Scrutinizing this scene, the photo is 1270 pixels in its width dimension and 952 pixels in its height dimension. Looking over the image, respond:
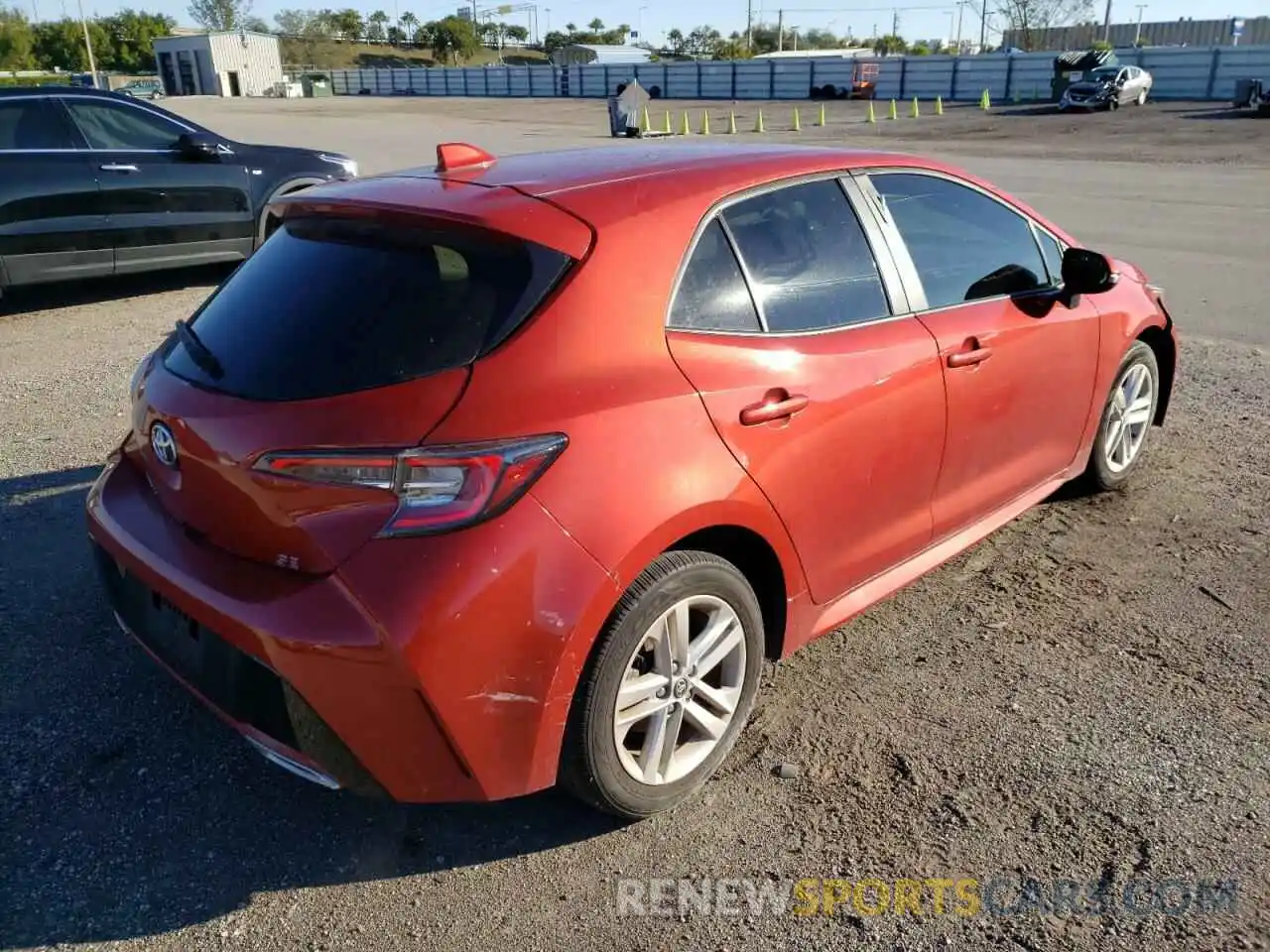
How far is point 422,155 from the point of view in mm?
23750

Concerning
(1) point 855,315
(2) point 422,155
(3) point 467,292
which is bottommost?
(2) point 422,155

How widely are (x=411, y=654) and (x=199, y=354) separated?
1.17 meters

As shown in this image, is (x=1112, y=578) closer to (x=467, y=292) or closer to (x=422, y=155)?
(x=467, y=292)

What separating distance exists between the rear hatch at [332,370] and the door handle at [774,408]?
631 millimetres

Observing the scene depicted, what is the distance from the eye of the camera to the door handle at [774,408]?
111 inches

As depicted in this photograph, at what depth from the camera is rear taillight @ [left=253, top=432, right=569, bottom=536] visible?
2.33 meters

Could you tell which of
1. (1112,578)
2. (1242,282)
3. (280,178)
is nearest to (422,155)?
(280,178)

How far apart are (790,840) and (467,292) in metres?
1.65

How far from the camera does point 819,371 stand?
9.98 feet

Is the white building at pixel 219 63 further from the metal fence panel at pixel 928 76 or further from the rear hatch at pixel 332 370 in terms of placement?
the rear hatch at pixel 332 370

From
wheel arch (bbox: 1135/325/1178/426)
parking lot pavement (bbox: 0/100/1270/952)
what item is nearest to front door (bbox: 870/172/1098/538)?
parking lot pavement (bbox: 0/100/1270/952)

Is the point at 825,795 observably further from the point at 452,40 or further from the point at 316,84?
the point at 452,40

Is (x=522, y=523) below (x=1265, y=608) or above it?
above

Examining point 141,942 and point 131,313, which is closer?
point 141,942
